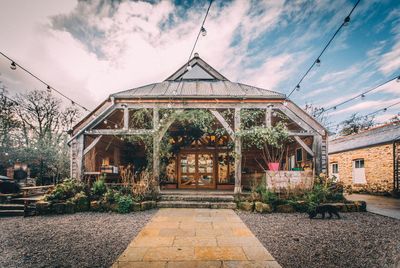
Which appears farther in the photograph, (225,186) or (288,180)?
(225,186)

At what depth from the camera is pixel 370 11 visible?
16.4ft

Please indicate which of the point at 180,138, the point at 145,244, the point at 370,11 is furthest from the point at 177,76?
the point at 145,244

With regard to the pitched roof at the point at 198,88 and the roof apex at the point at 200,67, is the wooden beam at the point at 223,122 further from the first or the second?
the roof apex at the point at 200,67

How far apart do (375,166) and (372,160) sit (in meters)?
0.37

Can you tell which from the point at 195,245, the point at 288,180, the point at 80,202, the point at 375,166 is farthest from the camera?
the point at 375,166

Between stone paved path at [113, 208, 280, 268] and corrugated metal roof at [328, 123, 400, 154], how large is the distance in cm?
1049

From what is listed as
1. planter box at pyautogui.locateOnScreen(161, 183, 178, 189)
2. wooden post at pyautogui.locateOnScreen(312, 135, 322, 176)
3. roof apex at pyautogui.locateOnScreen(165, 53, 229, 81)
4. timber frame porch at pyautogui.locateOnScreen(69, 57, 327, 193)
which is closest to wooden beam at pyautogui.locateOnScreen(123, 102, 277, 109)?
timber frame porch at pyautogui.locateOnScreen(69, 57, 327, 193)

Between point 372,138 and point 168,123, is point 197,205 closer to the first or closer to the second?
point 168,123

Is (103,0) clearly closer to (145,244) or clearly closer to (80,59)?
(80,59)

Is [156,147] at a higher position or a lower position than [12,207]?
higher

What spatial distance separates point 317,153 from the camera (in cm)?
814

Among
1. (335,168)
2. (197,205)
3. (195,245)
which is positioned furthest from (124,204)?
(335,168)

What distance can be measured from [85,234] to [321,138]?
8.24 m

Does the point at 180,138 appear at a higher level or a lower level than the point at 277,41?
lower
